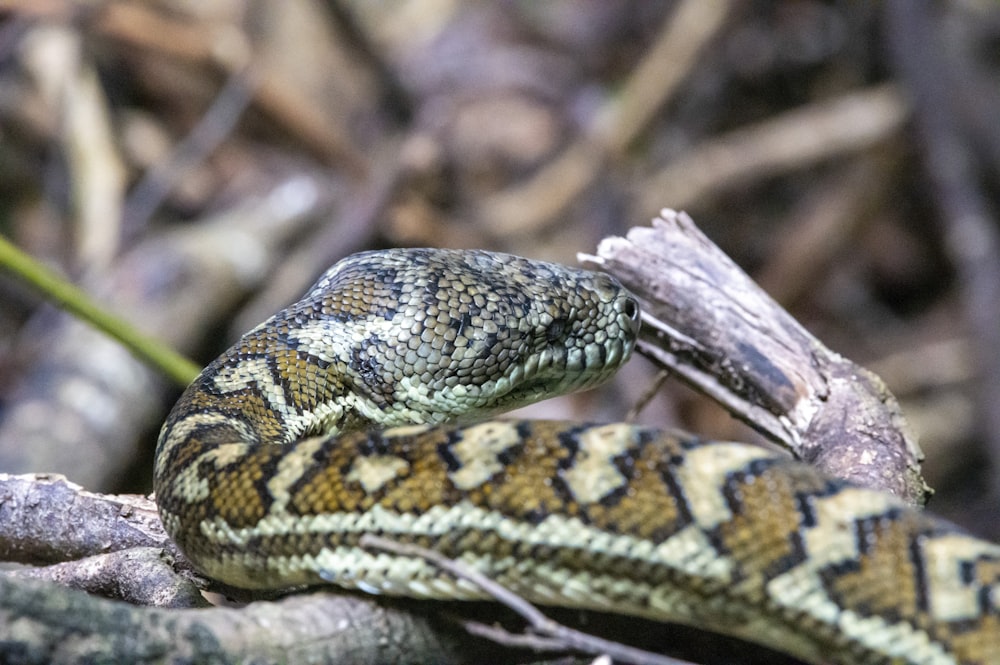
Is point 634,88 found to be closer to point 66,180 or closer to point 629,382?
point 629,382

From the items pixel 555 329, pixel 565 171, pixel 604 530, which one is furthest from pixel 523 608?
pixel 565 171

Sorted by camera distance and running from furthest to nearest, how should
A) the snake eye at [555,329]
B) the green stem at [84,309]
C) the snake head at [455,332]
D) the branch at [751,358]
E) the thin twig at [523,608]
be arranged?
the green stem at [84,309] → the snake eye at [555,329] → the snake head at [455,332] → the branch at [751,358] → the thin twig at [523,608]

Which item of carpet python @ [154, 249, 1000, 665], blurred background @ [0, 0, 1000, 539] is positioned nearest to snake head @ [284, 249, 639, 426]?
carpet python @ [154, 249, 1000, 665]

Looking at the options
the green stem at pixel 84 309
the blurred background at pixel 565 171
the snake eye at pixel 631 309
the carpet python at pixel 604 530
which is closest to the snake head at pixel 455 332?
the snake eye at pixel 631 309

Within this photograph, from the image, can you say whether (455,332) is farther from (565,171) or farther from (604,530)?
(565,171)

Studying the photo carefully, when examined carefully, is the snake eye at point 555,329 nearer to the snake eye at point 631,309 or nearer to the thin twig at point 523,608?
the snake eye at point 631,309

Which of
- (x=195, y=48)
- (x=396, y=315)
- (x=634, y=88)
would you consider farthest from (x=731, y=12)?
(x=396, y=315)
